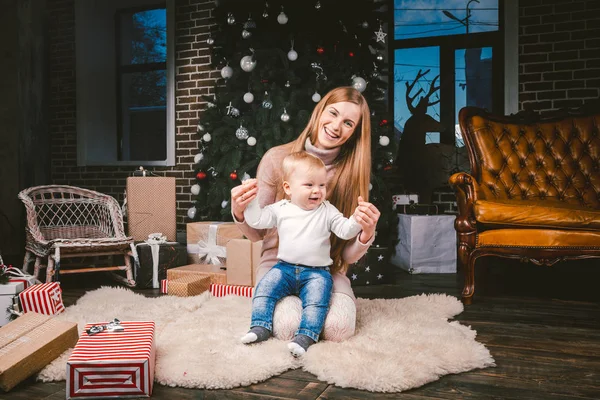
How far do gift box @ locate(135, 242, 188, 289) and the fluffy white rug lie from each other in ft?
2.52

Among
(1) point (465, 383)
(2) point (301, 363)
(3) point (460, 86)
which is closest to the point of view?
(1) point (465, 383)

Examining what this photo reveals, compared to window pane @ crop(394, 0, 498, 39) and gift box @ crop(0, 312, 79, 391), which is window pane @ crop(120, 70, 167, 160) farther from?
gift box @ crop(0, 312, 79, 391)

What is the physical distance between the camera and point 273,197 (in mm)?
2342

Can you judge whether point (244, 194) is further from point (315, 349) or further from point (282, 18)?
point (282, 18)

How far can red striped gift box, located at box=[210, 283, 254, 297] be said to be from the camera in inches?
123

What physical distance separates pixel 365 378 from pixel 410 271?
265cm

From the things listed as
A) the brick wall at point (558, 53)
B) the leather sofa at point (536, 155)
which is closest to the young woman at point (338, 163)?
the leather sofa at point (536, 155)

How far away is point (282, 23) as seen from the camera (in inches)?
161

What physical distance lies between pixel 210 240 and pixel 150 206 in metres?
0.58

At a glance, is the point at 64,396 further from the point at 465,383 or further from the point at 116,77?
the point at 116,77

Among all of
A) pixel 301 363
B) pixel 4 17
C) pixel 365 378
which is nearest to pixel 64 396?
pixel 301 363

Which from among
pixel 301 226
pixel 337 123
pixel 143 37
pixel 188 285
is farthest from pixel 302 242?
pixel 143 37

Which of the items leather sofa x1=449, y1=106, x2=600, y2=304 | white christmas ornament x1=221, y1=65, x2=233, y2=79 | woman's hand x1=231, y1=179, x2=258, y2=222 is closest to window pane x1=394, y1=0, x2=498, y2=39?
leather sofa x1=449, y1=106, x2=600, y2=304

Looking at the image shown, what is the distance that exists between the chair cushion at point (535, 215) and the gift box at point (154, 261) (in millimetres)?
2187
